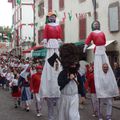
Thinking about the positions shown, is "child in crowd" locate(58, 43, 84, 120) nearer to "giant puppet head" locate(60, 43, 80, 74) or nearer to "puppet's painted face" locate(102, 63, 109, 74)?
"giant puppet head" locate(60, 43, 80, 74)

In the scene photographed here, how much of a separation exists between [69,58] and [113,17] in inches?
633

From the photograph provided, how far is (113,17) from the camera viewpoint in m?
25.5

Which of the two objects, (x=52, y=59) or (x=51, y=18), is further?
(x=51, y=18)

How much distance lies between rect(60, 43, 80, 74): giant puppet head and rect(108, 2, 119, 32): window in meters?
15.5

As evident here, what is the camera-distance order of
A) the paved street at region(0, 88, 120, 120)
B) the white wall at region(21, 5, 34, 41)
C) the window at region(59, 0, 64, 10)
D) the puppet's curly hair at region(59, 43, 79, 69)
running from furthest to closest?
the white wall at region(21, 5, 34, 41), the window at region(59, 0, 64, 10), the paved street at region(0, 88, 120, 120), the puppet's curly hair at region(59, 43, 79, 69)

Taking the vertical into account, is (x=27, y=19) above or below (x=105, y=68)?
above

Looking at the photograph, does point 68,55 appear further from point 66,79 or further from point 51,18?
point 51,18

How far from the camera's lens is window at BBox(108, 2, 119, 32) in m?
25.0

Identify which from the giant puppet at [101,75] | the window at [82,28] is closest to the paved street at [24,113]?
the giant puppet at [101,75]

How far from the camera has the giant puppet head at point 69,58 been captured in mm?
9766

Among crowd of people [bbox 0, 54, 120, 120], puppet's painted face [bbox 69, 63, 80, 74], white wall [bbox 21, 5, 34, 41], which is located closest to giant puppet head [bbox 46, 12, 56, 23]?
crowd of people [bbox 0, 54, 120, 120]

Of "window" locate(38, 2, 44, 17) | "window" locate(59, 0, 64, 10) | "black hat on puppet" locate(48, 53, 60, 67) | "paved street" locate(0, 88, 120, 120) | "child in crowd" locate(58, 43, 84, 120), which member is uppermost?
"window" locate(38, 2, 44, 17)

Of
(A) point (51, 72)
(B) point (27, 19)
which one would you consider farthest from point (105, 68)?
(B) point (27, 19)

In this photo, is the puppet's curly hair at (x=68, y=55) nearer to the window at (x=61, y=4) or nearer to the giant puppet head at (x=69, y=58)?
the giant puppet head at (x=69, y=58)
